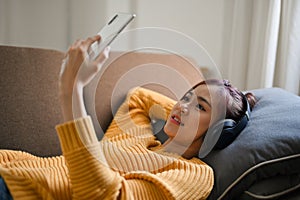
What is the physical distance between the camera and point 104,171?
2.58 ft

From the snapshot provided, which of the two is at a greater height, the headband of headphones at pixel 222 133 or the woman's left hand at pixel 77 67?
the woman's left hand at pixel 77 67

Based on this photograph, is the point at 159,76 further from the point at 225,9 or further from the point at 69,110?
the point at 225,9

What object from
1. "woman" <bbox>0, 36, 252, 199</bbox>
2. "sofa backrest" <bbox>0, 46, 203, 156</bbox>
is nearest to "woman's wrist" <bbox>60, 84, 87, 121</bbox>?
"woman" <bbox>0, 36, 252, 199</bbox>

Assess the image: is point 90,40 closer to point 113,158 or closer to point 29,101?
point 113,158

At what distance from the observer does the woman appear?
2.57 feet

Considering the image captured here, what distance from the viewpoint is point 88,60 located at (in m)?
0.81

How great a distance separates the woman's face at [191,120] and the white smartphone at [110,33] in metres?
0.33

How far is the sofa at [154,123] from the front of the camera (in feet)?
2.96

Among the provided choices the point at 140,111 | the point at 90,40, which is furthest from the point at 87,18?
the point at 90,40

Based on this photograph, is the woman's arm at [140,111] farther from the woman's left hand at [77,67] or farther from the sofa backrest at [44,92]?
the woman's left hand at [77,67]

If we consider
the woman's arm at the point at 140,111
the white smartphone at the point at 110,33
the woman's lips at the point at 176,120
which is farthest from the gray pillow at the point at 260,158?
the white smartphone at the point at 110,33

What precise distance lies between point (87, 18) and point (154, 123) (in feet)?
2.73

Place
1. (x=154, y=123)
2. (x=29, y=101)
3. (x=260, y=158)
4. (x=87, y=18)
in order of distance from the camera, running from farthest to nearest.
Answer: (x=87, y=18), (x=154, y=123), (x=29, y=101), (x=260, y=158)

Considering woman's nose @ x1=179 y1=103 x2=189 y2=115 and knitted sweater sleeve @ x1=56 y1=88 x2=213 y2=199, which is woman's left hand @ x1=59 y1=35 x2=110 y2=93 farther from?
woman's nose @ x1=179 y1=103 x2=189 y2=115
